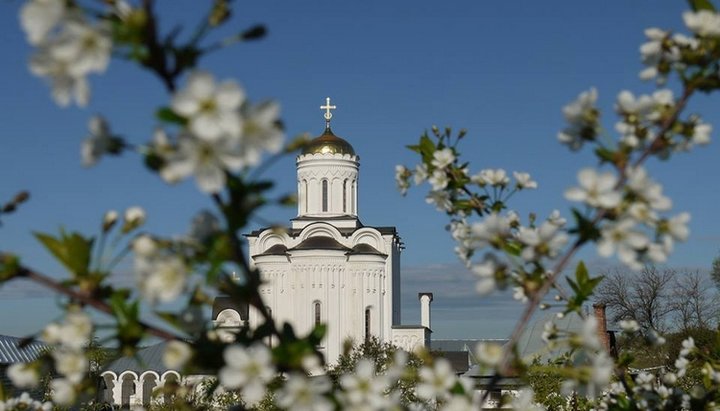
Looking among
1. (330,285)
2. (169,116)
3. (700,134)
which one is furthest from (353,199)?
(169,116)

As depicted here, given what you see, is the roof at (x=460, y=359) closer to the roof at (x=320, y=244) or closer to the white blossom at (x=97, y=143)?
the roof at (x=320, y=244)

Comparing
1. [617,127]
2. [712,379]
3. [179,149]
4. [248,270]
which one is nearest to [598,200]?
[617,127]

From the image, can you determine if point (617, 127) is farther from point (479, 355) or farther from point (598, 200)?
point (479, 355)

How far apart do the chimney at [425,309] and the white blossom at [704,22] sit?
45311 millimetres

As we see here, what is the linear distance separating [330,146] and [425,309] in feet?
33.5

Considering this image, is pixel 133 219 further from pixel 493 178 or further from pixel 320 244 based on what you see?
pixel 320 244

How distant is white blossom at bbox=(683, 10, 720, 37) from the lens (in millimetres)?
2166

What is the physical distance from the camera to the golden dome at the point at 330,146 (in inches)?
1713

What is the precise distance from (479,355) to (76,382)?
2.73 feet

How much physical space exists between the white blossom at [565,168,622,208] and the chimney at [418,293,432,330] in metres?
45.6

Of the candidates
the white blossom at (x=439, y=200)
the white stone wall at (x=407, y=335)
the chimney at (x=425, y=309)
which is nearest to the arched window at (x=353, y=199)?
the white stone wall at (x=407, y=335)

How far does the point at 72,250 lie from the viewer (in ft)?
5.96

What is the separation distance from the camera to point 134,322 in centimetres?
176

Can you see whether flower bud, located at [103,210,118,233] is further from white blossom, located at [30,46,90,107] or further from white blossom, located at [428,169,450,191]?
white blossom, located at [428,169,450,191]
